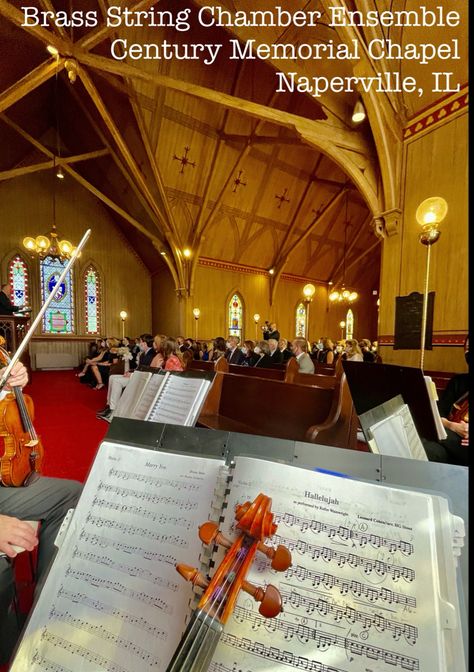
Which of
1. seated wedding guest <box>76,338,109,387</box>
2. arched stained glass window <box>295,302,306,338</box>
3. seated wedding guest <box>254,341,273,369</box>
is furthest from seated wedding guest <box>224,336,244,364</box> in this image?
arched stained glass window <box>295,302,306,338</box>

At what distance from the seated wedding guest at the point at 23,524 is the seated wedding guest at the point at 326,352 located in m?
7.31

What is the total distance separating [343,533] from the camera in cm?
69

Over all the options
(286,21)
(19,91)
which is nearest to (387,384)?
(286,21)

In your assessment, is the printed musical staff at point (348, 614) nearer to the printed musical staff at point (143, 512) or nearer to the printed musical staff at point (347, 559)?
the printed musical staff at point (347, 559)

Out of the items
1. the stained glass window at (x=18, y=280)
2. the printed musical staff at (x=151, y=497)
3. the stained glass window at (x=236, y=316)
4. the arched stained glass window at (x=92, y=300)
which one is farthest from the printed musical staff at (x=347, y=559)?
the arched stained glass window at (x=92, y=300)

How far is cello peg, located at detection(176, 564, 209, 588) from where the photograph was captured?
62 centimetres

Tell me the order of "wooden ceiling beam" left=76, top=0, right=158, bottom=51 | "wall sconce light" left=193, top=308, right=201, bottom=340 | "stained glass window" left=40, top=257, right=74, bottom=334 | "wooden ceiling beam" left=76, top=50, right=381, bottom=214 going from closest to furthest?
"wooden ceiling beam" left=76, top=0, right=158, bottom=51, "wooden ceiling beam" left=76, top=50, right=381, bottom=214, "stained glass window" left=40, top=257, right=74, bottom=334, "wall sconce light" left=193, top=308, right=201, bottom=340

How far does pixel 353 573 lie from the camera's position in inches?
25.8

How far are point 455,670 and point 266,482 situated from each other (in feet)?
1.52

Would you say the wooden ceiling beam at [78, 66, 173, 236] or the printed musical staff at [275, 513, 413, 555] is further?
the wooden ceiling beam at [78, 66, 173, 236]

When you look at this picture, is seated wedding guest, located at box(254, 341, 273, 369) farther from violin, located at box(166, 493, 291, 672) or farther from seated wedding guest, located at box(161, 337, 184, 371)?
violin, located at box(166, 493, 291, 672)

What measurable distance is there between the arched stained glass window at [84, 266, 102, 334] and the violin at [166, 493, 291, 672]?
13.0 meters

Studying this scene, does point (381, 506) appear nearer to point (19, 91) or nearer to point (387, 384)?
point (387, 384)

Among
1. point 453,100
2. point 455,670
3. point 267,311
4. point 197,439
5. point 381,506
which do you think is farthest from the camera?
point 267,311
